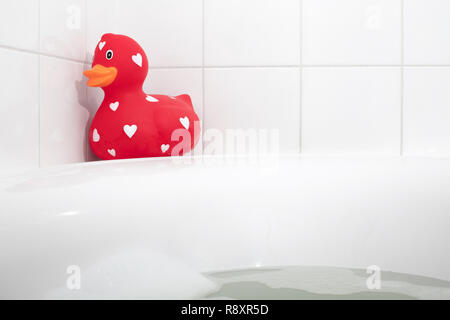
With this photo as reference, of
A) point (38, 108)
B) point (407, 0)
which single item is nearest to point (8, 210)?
point (38, 108)

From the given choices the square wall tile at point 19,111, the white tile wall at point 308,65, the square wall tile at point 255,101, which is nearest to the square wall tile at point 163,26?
Answer: the white tile wall at point 308,65

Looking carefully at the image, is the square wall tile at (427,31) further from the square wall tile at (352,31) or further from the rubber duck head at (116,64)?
the rubber duck head at (116,64)

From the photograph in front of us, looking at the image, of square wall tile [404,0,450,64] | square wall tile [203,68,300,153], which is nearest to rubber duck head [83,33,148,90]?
square wall tile [203,68,300,153]

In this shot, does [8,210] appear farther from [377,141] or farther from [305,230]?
[377,141]

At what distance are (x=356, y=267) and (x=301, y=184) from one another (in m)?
0.16

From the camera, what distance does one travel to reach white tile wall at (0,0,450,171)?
130 cm

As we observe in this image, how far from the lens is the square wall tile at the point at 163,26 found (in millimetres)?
1334

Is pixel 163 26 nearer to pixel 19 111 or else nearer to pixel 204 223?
pixel 19 111

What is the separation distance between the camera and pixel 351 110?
52.0 inches

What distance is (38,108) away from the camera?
94cm

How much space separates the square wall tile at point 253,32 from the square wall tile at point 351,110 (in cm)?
11

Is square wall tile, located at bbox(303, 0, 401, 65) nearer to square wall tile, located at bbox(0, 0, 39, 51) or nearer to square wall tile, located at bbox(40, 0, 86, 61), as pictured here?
square wall tile, located at bbox(40, 0, 86, 61)

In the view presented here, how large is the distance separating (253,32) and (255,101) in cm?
22

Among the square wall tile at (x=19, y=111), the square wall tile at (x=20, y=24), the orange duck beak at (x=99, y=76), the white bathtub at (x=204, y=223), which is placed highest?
the square wall tile at (x=20, y=24)
